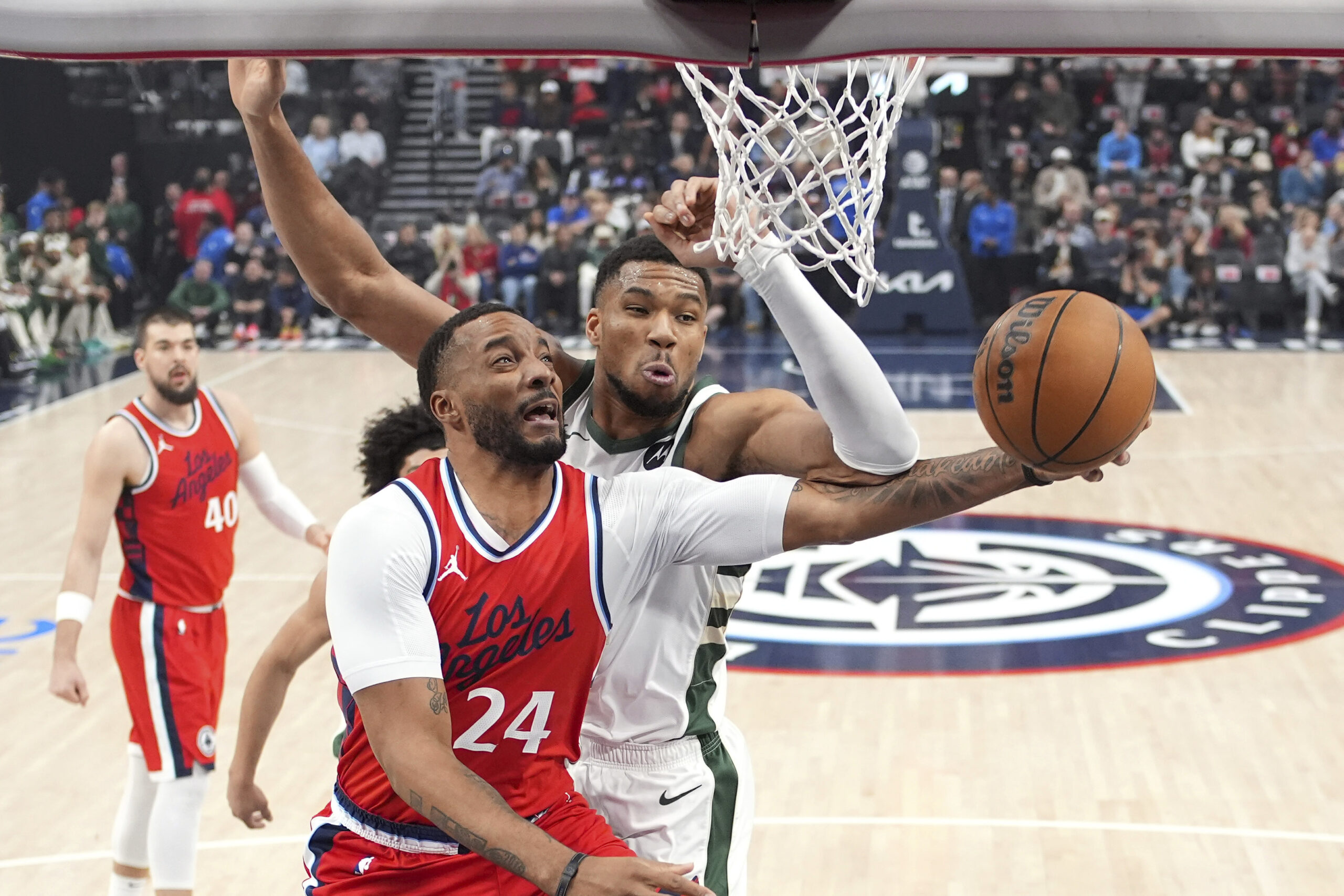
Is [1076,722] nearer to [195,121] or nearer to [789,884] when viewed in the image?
[789,884]

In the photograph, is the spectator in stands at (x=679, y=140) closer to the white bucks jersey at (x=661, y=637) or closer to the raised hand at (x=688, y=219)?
the white bucks jersey at (x=661, y=637)

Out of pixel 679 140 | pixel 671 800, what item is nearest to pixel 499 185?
pixel 679 140

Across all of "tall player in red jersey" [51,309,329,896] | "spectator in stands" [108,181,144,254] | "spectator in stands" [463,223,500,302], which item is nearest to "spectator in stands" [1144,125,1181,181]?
"spectator in stands" [463,223,500,302]

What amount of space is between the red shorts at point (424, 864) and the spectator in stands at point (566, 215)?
48.0ft

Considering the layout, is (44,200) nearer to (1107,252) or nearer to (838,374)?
(1107,252)

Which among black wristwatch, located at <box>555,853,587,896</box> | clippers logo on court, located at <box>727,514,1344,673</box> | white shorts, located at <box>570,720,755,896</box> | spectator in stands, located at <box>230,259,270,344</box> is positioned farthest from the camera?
spectator in stands, located at <box>230,259,270,344</box>

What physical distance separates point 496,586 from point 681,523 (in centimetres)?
41

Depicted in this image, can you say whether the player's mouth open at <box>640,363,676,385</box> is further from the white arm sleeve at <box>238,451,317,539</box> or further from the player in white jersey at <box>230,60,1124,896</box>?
the white arm sleeve at <box>238,451,317,539</box>

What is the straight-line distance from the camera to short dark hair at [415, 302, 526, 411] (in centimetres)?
304

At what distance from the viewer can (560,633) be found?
2.90m

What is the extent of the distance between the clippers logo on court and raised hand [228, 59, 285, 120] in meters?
4.28

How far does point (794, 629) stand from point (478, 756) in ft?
15.4

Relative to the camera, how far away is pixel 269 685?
3.89 m

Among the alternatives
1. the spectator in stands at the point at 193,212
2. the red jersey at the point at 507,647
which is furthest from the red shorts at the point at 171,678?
the spectator in stands at the point at 193,212
